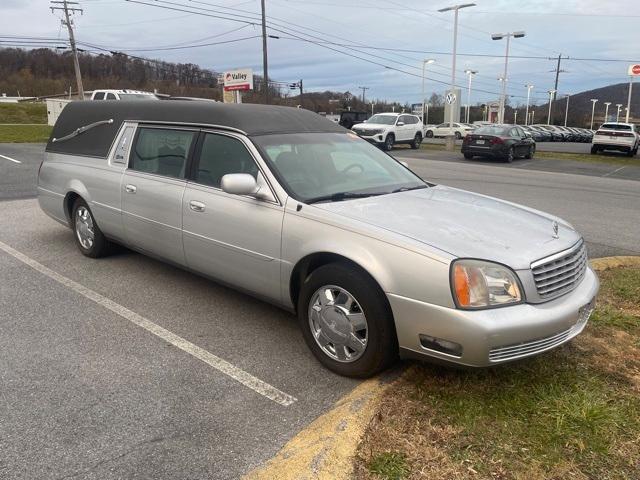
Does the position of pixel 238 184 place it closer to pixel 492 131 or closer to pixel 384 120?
pixel 492 131

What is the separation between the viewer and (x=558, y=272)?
10.4 ft

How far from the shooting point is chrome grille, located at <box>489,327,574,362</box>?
285 cm

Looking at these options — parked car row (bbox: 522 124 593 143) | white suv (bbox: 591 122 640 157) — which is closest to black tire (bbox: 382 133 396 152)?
white suv (bbox: 591 122 640 157)

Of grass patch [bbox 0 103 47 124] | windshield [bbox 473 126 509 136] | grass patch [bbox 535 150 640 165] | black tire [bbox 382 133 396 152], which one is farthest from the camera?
grass patch [bbox 0 103 47 124]

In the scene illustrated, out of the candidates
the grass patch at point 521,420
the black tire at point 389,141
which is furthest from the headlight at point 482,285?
the black tire at point 389,141

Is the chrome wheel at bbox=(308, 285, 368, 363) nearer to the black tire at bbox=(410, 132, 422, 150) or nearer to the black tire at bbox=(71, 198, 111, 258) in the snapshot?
the black tire at bbox=(71, 198, 111, 258)

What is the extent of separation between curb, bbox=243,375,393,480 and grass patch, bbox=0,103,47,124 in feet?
178

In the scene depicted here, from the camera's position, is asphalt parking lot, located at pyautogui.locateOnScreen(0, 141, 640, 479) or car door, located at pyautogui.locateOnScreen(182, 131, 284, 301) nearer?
asphalt parking lot, located at pyautogui.locateOnScreen(0, 141, 640, 479)

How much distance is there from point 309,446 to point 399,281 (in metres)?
1.00

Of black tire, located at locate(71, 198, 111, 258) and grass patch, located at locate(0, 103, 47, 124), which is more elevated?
grass patch, located at locate(0, 103, 47, 124)

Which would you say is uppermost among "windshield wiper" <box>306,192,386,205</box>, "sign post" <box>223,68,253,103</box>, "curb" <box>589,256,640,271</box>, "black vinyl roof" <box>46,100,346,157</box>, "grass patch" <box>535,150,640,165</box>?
"sign post" <box>223,68,253,103</box>

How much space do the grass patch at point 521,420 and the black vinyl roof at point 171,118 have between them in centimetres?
226

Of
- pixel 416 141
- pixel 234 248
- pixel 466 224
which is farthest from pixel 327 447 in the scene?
pixel 416 141

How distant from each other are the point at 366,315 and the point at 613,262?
408cm
